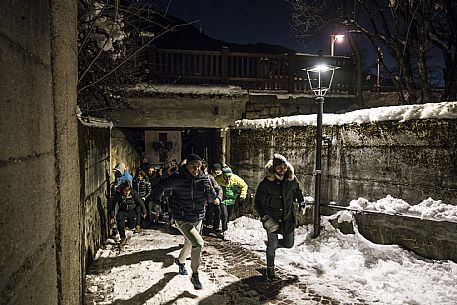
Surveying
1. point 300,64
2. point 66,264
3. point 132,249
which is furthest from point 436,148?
point 300,64

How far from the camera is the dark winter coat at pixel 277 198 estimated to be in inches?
206

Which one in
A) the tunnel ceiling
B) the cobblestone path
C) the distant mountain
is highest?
the distant mountain

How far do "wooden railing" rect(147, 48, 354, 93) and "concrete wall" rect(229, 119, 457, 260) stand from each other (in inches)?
174

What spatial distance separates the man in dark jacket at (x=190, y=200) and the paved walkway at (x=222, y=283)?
0.47m

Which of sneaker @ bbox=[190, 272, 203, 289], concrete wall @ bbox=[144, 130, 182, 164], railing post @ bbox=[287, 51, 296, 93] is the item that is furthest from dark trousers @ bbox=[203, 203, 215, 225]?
concrete wall @ bbox=[144, 130, 182, 164]

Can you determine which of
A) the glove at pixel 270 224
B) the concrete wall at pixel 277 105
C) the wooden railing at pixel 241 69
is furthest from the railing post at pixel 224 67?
the glove at pixel 270 224

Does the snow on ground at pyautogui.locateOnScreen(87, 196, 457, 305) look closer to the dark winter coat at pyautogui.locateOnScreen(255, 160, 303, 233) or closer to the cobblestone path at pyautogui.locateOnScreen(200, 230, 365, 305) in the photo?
the cobblestone path at pyautogui.locateOnScreen(200, 230, 365, 305)

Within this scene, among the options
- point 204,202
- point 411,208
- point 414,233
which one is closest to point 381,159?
point 411,208

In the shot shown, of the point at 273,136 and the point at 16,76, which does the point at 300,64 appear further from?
the point at 16,76

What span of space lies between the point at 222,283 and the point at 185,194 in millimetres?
1598

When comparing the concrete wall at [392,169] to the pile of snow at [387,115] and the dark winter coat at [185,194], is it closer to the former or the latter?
the pile of snow at [387,115]

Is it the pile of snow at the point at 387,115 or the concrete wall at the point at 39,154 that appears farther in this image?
the pile of snow at the point at 387,115

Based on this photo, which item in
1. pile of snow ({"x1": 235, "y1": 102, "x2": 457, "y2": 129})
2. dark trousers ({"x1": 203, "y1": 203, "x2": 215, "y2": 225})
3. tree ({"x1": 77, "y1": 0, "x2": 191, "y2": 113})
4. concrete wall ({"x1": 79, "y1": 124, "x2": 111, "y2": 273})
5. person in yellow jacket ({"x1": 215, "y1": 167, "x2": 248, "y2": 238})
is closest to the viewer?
pile of snow ({"x1": 235, "y1": 102, "x2": 457, "y2": 129})

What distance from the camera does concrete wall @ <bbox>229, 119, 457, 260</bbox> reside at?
4934 mm
